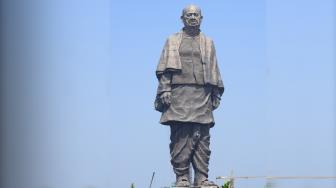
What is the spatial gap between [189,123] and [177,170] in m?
0.62

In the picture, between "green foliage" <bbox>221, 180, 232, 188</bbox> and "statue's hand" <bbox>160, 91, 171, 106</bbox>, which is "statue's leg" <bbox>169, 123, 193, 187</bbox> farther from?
"green foliage" <bbox>221, 180, 232, 188</bbox>

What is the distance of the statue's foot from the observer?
26.5ft

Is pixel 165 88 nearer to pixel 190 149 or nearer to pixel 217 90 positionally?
pixel 217 90

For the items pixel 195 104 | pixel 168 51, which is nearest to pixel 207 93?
pixel 195 104

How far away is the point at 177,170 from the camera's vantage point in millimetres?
8188

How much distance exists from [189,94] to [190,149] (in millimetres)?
715

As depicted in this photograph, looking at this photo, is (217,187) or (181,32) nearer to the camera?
(217,187)

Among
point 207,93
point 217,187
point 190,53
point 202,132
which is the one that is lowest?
point 217,187

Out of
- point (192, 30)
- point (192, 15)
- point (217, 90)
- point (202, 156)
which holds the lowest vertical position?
point (202, 156)

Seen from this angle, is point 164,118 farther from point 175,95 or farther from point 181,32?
point 181,32

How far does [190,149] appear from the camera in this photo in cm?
821

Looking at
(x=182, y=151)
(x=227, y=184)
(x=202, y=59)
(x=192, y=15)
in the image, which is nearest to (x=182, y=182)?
(x=182, y=151)

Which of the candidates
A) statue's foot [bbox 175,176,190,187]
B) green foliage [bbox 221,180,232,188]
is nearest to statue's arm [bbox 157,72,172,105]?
statue's foot [bbox 175,176,190,187]

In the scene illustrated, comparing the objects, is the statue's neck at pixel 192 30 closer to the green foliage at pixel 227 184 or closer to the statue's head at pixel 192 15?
the statue's head at pixel 192 15
